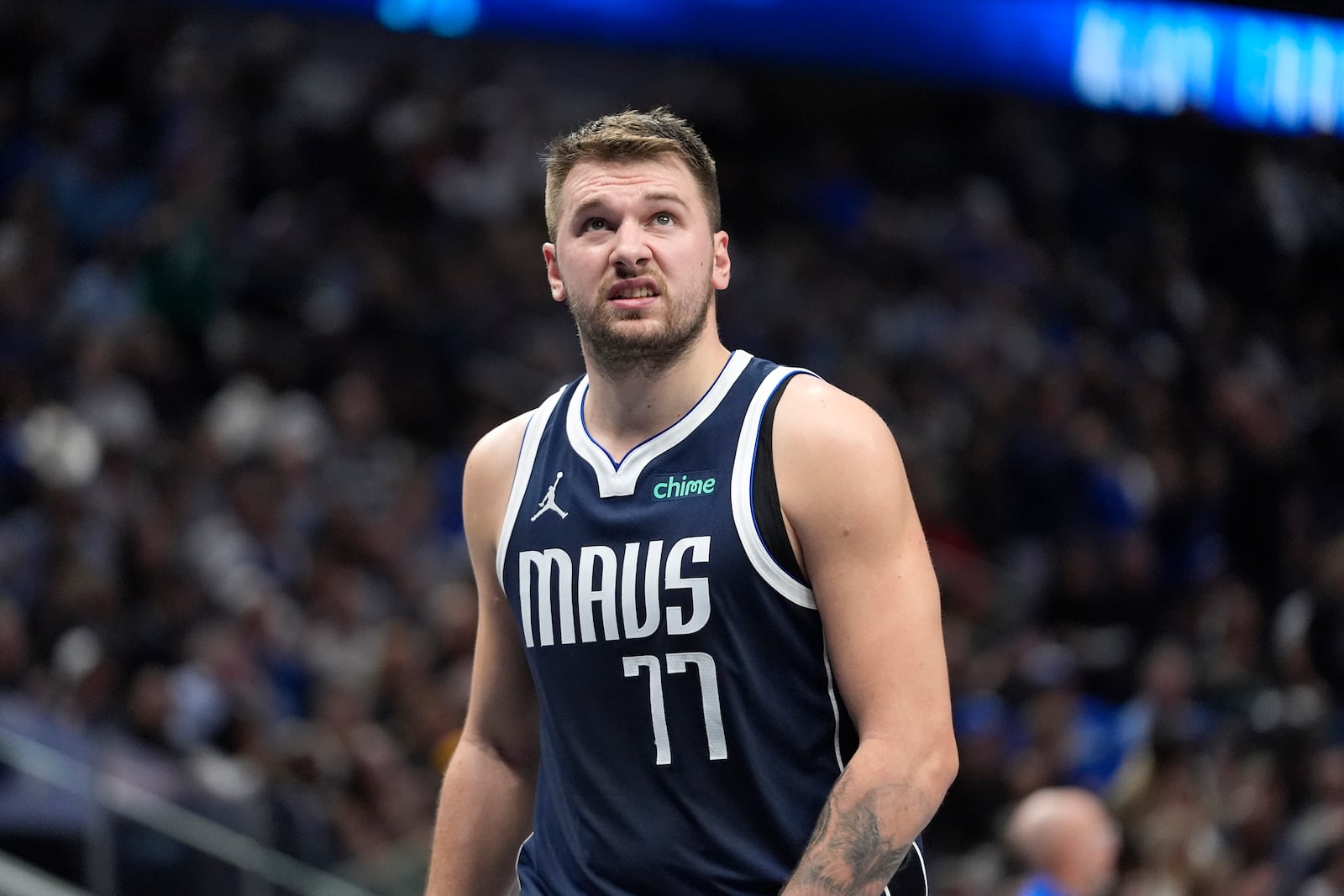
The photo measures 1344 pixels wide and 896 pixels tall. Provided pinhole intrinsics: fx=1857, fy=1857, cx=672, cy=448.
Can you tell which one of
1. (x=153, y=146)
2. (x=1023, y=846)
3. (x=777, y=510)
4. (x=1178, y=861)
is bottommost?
(x=1178, y=861)

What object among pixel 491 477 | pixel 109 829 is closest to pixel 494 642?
pixel 491 477

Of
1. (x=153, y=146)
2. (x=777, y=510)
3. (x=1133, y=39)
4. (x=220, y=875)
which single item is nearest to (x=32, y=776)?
(x=220, y=875)

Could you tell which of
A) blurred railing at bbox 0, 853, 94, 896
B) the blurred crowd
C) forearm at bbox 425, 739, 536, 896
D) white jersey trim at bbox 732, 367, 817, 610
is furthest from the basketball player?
the blurred crowd

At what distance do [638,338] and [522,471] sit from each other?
15.8 inches

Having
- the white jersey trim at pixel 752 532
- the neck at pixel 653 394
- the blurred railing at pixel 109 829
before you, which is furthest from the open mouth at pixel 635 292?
the blurred railing at pixel 109 829

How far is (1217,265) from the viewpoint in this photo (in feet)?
54.4

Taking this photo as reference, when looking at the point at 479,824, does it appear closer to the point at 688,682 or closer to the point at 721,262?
the point at 688,682

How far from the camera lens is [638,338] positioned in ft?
10.4

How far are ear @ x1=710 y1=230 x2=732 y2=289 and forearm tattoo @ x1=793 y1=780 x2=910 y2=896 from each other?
3.09 feet

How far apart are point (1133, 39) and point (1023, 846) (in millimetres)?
9460

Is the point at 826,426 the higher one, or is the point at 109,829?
the point at 826,426

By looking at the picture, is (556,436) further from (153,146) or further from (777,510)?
(153,146)

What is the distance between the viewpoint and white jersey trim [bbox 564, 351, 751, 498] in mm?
3221

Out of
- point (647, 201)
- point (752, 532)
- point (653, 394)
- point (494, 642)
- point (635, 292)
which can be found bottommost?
point (494, 642)
